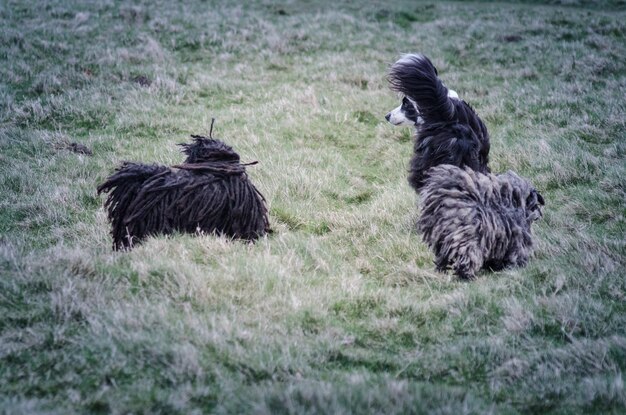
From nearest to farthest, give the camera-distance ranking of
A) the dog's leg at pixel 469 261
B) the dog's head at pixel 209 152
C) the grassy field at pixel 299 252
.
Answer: the grassy field at pixel 299 252 → the dog's leg at pixel 469 261 → the dog's head at pixel 209 152

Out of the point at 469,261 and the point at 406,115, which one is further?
the point at 406,115

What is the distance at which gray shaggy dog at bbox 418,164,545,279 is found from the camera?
479 cm

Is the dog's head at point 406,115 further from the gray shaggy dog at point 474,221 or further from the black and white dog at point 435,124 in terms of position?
the gray shaggy dog at point 474,221

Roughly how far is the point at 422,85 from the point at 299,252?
79.3 inches

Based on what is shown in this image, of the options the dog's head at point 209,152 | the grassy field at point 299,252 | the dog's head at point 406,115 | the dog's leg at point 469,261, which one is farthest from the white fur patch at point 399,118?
the dog's leg at point 469,261

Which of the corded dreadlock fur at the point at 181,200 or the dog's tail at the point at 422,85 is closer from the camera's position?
the corded dreadlock fur at the point at 181,200

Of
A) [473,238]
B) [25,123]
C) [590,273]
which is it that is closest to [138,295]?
[473,238]

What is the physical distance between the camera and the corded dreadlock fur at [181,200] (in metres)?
4.98

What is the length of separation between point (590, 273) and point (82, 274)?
3.59 m

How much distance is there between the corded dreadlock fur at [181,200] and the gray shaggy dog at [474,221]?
59.5 inches

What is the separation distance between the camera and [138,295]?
4.09 meters

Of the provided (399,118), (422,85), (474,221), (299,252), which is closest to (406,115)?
(399,118)

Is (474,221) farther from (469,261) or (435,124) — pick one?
(435,124)

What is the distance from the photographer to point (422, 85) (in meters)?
5.88
